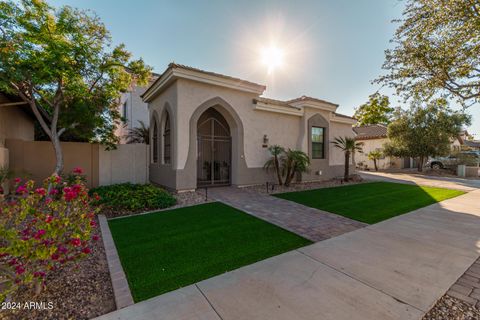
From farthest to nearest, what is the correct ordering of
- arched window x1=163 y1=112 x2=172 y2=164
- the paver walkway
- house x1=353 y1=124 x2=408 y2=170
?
house x1=353 y1=124 x2=408 y2=170
arched window x1=163 y1=112 x2=172 y2=164
the paver walkway

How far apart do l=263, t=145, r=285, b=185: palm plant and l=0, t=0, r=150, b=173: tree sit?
6675mm

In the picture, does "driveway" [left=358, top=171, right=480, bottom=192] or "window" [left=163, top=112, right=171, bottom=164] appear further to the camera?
"driveway" [left=358, top=171, right=480, bottom=192]

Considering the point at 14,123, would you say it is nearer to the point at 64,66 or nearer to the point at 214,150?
the point at 64,66

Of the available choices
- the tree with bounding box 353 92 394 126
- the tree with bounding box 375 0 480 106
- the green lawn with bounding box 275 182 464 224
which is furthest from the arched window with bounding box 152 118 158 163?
the tree with bounding box 353 92 394 126

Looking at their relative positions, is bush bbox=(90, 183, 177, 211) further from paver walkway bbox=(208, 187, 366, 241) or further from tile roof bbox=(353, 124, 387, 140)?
tile roof bbox=(353, 124, 387, 140)

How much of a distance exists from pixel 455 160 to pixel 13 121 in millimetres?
32017

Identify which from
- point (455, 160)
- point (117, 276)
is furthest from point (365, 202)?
point (455, 160)

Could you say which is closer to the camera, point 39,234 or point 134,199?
point 39,234

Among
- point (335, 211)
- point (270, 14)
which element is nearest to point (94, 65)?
point (270, 14)

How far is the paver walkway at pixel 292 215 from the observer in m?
5.16

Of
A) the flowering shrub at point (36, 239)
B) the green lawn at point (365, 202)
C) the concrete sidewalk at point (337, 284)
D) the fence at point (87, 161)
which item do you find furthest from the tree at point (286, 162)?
the flowering shrub at point (36, 239)

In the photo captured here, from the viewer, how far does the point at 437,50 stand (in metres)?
7.02

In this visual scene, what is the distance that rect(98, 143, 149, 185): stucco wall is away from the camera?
9.53 meters

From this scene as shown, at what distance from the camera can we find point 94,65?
7246 millimetres
